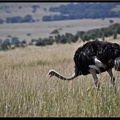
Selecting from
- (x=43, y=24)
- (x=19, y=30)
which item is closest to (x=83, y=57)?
(x=19, y=30)

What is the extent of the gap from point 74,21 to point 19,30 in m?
12.1

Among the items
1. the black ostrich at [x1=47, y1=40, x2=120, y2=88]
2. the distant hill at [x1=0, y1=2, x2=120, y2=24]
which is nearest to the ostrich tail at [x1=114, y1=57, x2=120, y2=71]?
the black ostrich at [x1=47, y1=40, x2=120, y2=88]

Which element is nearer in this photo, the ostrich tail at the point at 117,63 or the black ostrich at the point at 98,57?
the ostrich tail at the point at 117,63

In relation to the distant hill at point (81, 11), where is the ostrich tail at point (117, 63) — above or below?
below

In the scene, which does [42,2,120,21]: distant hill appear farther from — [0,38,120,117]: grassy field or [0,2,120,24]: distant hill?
[0,38,120,117]: grassy field

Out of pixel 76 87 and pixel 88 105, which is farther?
pixel 76 87

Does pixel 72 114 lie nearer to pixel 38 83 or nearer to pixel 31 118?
pixel 31 118

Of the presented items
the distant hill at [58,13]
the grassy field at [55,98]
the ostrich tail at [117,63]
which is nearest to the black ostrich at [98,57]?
the ostrich tail at [117,63]

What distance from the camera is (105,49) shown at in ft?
24.2

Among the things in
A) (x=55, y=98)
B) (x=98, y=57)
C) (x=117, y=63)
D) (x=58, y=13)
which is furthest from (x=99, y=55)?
(x=58, y=13)

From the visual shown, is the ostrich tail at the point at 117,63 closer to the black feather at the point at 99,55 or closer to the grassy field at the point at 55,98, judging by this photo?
the black feather at the point at 99,55

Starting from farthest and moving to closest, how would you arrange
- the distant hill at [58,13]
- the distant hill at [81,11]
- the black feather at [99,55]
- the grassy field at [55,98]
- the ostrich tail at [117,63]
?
1. the distant hill at [58,13]
2. the distant hill at [81,11]
3. the black feather at [99,55]
4. the ostrich tail at [117,63]
5. the grassy field at [55,98]

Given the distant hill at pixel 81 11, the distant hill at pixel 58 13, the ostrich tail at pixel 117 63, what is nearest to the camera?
the ostrich tail at pixel 117 63

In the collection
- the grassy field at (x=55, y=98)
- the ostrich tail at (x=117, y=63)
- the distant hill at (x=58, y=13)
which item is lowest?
the grassy field at (x=55, y=98)
